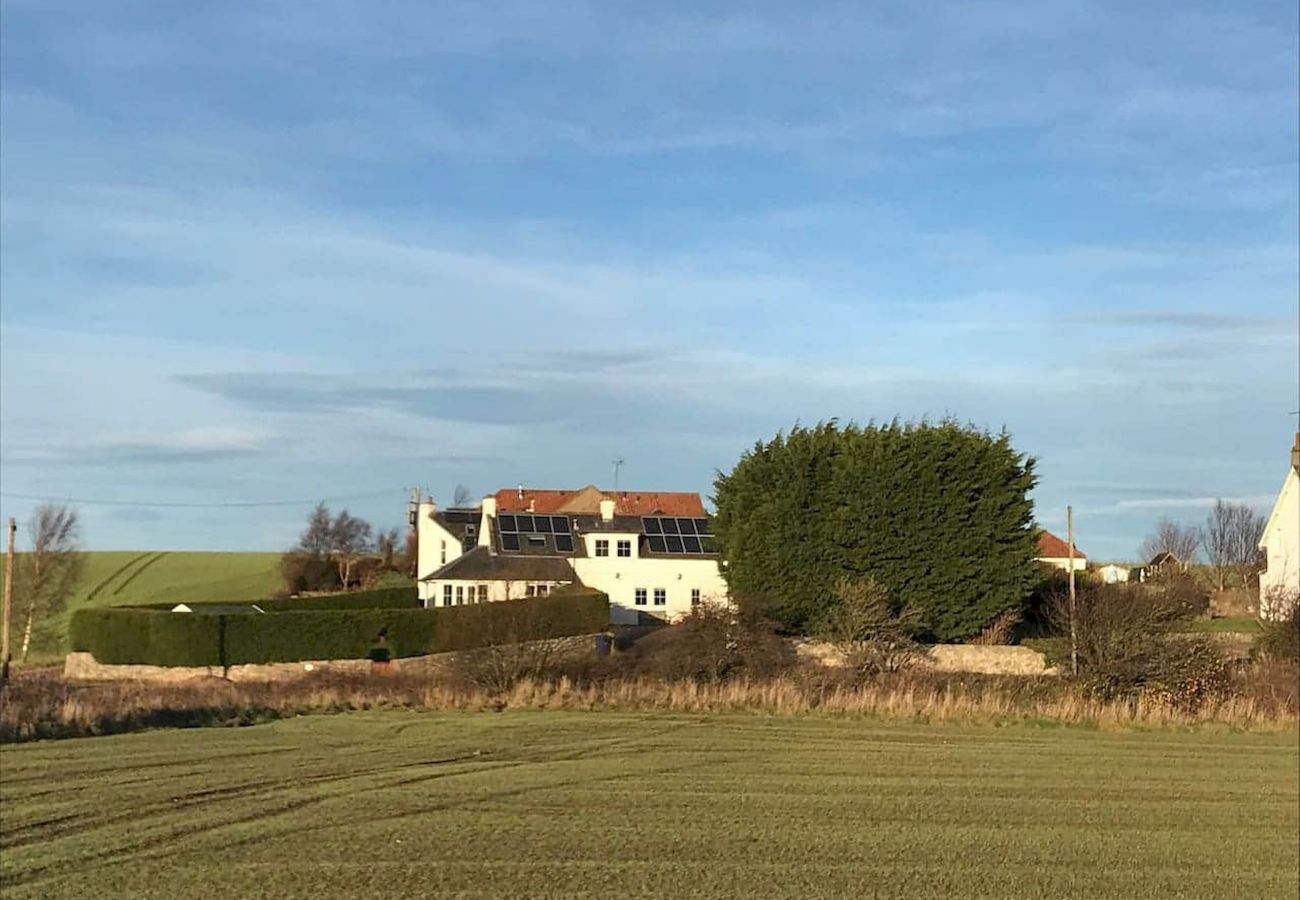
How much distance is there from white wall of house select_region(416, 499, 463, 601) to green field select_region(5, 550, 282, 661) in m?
9.50

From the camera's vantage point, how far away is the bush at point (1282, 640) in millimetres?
29922

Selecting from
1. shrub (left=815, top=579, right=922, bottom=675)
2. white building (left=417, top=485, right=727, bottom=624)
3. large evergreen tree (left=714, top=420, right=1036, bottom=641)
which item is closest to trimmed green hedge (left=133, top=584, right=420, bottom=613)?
white building (left=417, top=485, right=727, bottom=624)

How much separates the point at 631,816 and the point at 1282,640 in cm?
2276

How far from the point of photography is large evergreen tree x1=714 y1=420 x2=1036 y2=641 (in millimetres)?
39469

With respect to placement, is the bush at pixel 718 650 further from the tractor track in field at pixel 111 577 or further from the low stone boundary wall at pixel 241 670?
the tractor track in field at pixel 111 577

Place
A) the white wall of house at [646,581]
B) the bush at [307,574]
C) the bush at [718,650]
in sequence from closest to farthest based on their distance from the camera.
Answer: the bush at [718,650]
the white wall of house at [646,581]
the bush at [307,574]

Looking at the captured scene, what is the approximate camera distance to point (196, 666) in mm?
38719

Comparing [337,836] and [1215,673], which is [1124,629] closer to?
[1215,673]

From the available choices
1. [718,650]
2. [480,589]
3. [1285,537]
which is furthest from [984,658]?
[480,589]

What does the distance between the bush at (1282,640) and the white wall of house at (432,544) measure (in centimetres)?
3875

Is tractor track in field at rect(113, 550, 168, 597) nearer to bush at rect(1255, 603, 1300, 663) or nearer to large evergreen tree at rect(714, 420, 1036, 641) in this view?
large evergreen tree at rect(714, 420, 1036, 641)

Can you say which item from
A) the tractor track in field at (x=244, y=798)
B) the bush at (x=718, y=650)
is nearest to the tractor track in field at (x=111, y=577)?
the bush at (x=718, y=650)

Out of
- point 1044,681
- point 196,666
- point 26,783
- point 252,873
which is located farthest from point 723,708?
point 196,666

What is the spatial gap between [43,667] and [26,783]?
33.8 meters
